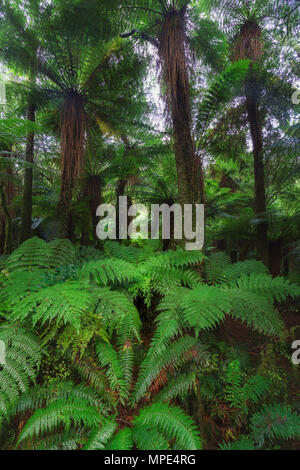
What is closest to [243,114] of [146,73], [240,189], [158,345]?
[146,73]

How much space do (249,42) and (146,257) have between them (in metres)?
3.94

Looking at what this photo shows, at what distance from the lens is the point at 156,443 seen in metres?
1.35

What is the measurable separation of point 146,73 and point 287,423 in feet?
14.8

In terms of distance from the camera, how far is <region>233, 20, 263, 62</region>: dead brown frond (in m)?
3.56

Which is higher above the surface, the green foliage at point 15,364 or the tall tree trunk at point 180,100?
the tall tree trunk at point 180,100

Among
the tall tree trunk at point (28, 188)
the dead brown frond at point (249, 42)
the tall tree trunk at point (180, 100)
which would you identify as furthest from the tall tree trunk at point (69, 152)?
the dead brown frond at point (249, 42)

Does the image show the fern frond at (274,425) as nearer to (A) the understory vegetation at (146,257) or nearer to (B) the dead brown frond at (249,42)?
(A) the understory vegetation at (146,257)

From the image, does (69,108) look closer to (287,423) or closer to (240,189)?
(287,423)

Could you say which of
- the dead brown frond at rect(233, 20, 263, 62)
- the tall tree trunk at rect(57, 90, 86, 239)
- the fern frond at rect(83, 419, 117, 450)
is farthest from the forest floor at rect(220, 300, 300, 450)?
the dead brown frond at rect(233, 20, 263, 62)

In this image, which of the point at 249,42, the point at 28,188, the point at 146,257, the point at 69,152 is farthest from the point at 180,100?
the point at 28,188

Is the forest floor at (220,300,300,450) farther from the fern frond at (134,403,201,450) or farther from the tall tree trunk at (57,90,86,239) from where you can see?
the tall tree trunk at (57,90,86,239)

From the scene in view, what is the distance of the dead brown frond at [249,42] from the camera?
3.56 meters

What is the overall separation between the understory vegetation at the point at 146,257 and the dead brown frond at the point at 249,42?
0.10ft

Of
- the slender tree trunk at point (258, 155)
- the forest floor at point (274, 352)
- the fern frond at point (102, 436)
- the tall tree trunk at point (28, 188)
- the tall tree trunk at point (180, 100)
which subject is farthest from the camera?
the slender tree trunk at point (258, 155)
